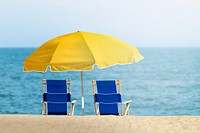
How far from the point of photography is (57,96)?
7.93 meters

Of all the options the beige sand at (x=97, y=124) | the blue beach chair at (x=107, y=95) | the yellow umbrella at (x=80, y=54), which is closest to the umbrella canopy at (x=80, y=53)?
Result: the yellow umbrella at (x=80, y=54)

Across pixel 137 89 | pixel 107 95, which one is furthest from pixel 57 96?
pixel 137 89

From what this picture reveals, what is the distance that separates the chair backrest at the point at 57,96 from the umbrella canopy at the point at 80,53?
881 mm

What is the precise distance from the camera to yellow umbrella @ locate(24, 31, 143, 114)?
655 cm

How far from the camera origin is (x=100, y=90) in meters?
7.85

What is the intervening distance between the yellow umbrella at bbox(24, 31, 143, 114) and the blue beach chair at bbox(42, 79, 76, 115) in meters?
0.88

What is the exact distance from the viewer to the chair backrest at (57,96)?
25.9 feet

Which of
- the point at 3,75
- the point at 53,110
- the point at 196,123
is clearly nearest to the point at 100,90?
the point at 53,110

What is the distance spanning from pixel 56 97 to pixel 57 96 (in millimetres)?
24

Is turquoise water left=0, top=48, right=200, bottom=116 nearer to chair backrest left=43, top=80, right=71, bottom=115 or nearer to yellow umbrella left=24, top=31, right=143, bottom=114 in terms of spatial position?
chair backrest left=43, top=80, right=71, bottom=115

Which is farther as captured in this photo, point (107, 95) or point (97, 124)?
point (107, 95)

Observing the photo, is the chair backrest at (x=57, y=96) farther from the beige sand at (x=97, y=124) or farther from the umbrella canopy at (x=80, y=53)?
the umbrella canopy at (x=80, y=53)

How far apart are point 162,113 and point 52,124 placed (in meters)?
22.2

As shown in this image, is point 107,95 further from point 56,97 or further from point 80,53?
point 80,53
